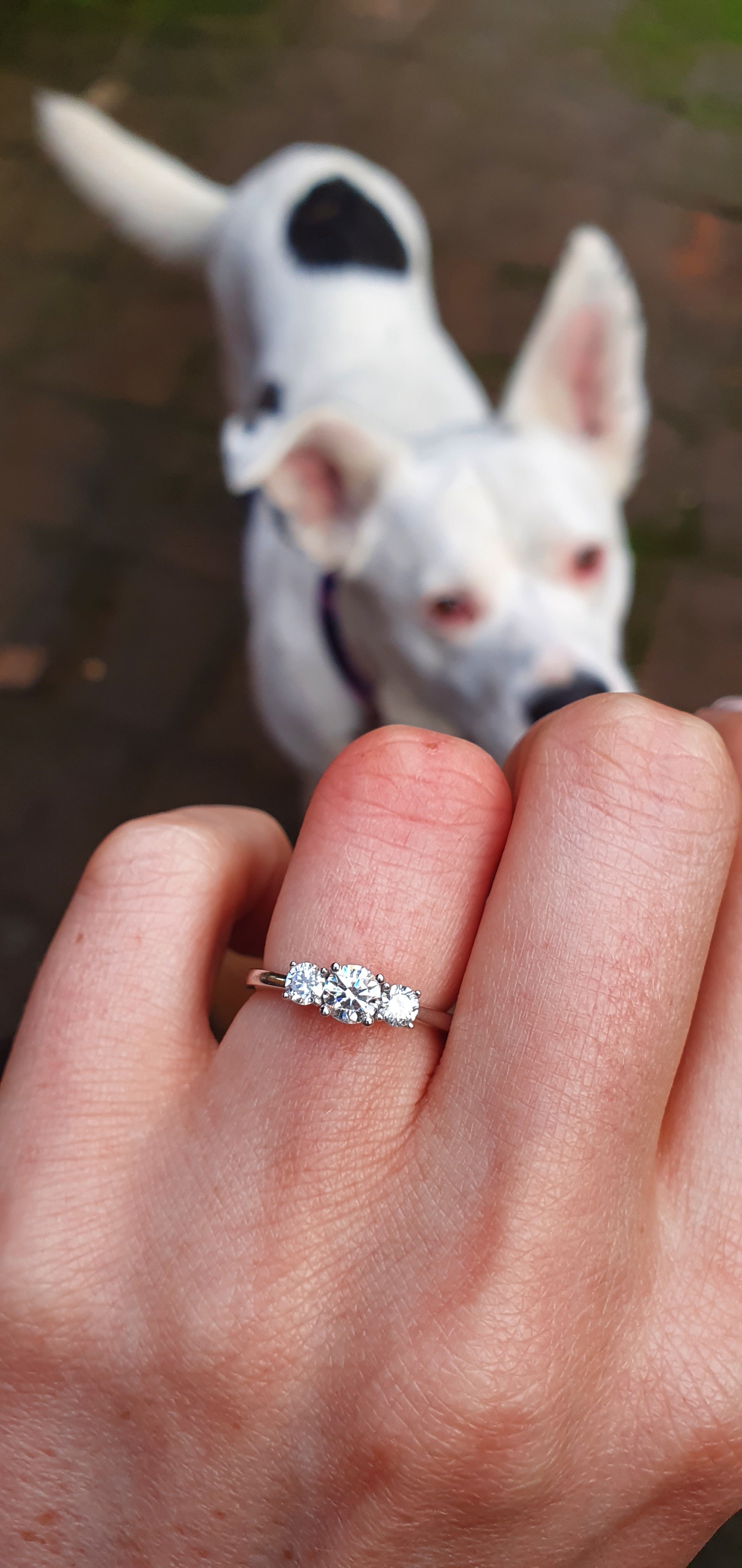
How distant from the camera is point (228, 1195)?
59cm

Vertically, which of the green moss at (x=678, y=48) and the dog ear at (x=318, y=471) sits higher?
the green moss at (x=678, y=48)

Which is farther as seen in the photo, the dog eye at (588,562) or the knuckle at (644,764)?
the dog eye at (588,562)

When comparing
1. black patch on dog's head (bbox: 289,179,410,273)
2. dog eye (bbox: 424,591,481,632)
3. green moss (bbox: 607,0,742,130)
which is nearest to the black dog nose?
dog eye (bbox: 424,591,481,632)

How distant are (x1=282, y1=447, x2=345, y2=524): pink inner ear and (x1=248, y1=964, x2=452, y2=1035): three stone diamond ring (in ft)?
4.48

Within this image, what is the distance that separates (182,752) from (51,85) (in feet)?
8.95

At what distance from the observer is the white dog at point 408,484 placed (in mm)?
1747

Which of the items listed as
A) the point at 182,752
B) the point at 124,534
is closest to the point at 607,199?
the point at 124,534

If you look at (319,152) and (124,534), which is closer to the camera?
(319,152)

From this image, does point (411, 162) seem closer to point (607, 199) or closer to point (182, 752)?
point (607, 199)

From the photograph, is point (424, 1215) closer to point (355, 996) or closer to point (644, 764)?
point (355, 996)

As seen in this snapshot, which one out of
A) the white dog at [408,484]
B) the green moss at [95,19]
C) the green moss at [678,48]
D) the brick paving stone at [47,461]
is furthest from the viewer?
A: the green moss at [95,19]

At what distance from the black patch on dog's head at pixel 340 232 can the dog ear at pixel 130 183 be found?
1.40 feet

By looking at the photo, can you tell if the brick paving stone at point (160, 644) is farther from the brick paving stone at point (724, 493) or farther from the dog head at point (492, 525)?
the brick paving stone at point (724, 493)

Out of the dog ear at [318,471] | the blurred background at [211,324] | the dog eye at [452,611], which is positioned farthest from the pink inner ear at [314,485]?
the blurred background at [211,324]
